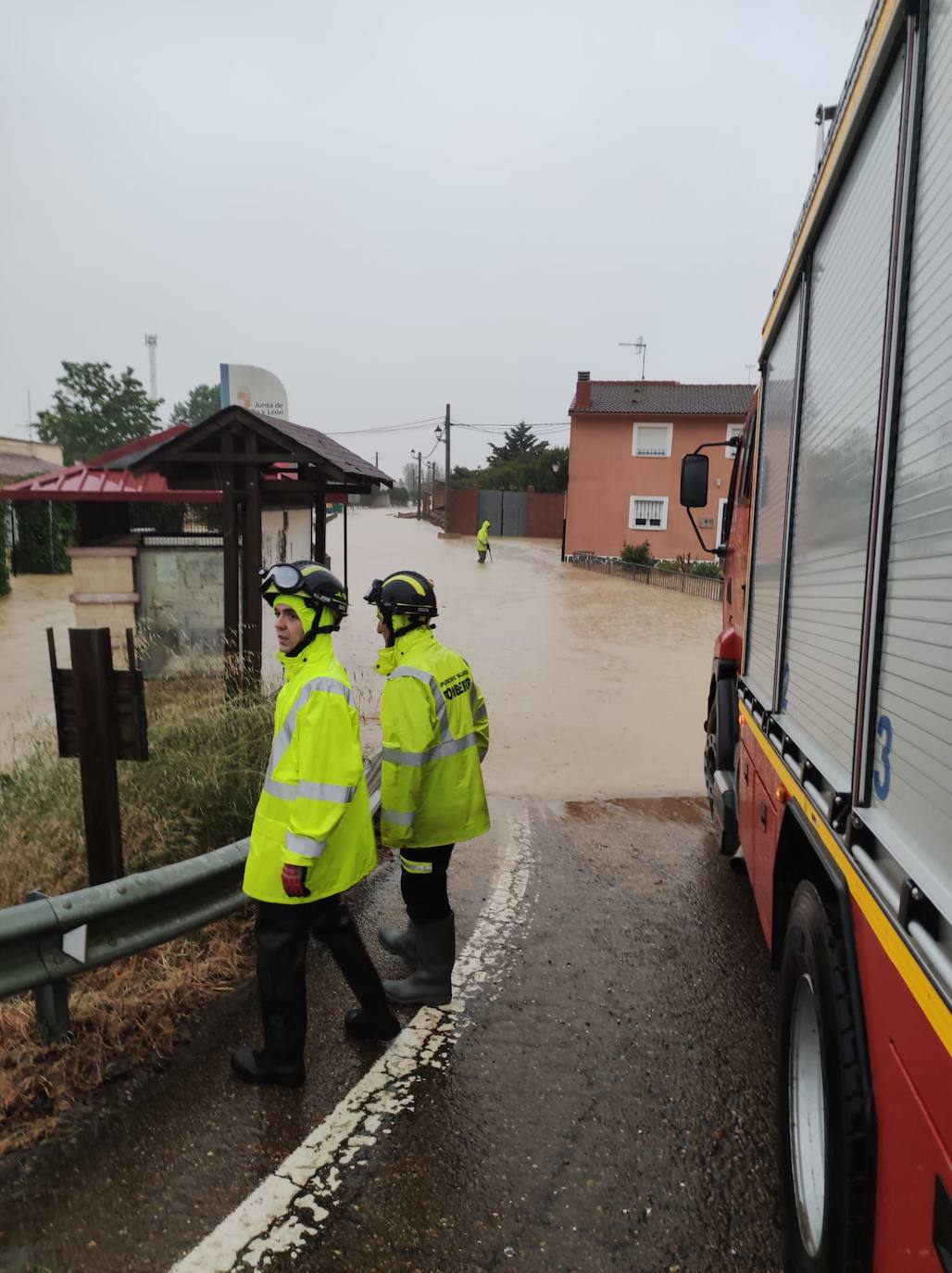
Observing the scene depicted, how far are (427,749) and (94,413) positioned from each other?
184 feet

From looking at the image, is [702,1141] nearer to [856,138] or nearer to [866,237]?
[866,237]

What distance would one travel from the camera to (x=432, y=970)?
12.1 ft

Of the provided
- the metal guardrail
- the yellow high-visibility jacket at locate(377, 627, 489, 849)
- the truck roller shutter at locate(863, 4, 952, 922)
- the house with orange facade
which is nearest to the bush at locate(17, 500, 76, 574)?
the house with orange facade

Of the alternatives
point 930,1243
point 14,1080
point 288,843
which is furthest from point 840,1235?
point 14,1080

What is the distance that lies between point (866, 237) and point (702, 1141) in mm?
2830

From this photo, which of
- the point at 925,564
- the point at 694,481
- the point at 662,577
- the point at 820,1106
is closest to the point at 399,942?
the point at 820,1106

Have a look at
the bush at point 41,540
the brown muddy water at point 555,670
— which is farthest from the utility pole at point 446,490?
the bush at point 41,540

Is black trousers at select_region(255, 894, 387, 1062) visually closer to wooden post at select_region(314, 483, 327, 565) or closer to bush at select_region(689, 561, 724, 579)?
wooden post at select_region(314, 483, 327, 565)

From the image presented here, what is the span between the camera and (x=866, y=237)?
2.22m

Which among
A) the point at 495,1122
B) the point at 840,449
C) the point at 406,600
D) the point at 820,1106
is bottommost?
the point at 495,1122

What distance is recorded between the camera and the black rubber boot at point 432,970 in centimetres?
365

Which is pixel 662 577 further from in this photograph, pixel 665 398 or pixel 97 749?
pixel 97 749

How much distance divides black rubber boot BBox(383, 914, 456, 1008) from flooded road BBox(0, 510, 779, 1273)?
0.12 meters

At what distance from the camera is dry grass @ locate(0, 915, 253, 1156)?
9.48 feet
